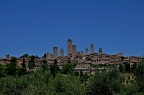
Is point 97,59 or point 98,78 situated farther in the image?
point 97,59

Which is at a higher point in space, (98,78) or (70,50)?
(70,50)

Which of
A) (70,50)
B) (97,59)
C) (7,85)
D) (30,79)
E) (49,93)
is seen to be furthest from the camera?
(70,50)

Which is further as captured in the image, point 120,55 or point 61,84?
point 120,55


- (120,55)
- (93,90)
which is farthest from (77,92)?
(120,55)

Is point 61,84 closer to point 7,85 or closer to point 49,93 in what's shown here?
point 49,93

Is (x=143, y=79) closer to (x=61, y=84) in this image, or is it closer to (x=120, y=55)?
(x=61, y=84)

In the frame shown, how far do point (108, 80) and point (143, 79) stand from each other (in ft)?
8.86

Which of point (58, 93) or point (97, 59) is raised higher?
point (97, 59)

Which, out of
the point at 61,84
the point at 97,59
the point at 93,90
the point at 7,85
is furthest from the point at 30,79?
the point at 97,59

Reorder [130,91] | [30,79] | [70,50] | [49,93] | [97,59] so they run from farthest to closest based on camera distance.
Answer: [70,50], [97,59], [30,79], [49,93], [130,91]

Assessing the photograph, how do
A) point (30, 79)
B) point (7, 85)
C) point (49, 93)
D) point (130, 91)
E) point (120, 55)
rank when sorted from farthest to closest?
point (120, 55), point (30, 79), point (7, 85), point (49, 93), point (130, 91)

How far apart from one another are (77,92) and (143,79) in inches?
202

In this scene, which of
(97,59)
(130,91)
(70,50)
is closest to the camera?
(130,91)

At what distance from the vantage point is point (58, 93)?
3016cm
